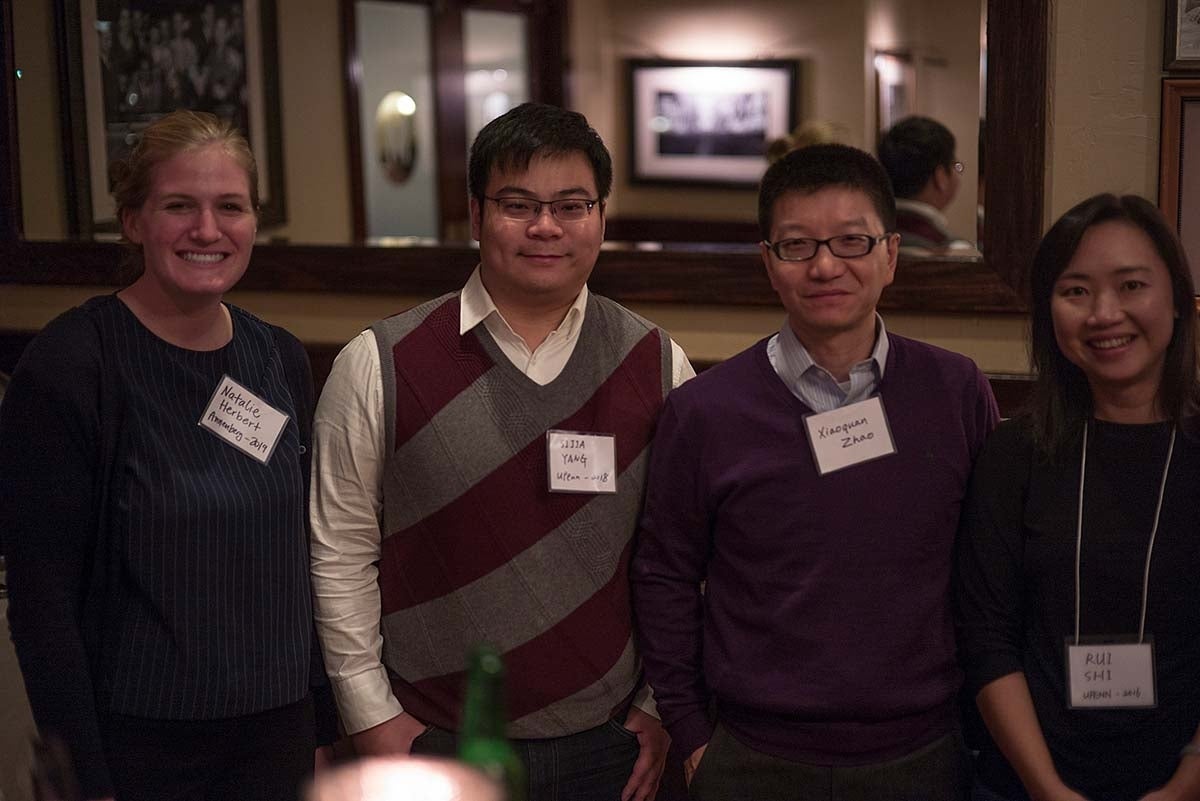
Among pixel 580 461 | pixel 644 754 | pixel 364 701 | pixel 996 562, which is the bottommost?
pixel 644 754

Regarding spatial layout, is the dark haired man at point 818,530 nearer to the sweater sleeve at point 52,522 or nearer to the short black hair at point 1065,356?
the short black hair at point 1065,356

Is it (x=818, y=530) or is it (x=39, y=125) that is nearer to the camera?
(x=818, y=530)

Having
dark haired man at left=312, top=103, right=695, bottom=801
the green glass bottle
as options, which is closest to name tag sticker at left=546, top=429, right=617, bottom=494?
dark haired man at left=312, top=103, right=695, bottom=801

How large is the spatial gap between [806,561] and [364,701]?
0.65m

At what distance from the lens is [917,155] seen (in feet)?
10.8

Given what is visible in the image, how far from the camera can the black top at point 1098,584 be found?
1.63 meters

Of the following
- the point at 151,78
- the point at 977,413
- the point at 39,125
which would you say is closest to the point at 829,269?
the point at 977,413

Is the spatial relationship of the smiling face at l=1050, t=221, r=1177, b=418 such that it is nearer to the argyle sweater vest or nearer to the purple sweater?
the purple sweater

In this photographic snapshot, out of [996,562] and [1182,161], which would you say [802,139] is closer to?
[1182,161]

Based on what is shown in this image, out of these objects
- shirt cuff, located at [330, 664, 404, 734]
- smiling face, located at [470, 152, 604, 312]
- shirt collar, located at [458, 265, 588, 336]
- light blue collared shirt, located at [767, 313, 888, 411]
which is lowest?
shirt cuff, located at [330, 664, 404, 734]

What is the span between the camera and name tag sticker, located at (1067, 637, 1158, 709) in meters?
1.62

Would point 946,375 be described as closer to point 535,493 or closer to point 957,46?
point 535,493

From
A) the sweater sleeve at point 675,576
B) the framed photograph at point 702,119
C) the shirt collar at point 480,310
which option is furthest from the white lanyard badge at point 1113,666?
the framed photograph at point 702,119

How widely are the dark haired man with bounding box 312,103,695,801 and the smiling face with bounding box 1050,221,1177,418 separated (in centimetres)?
60
